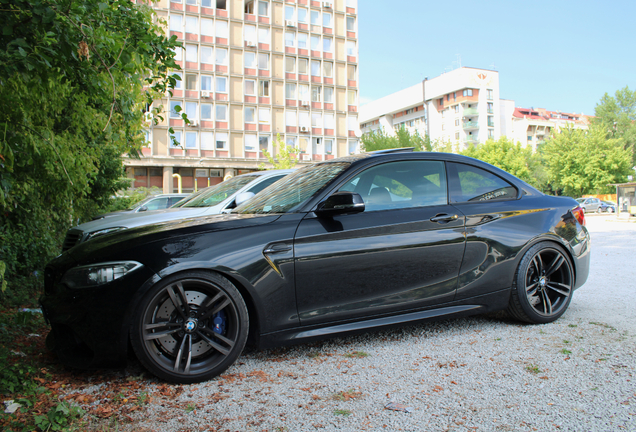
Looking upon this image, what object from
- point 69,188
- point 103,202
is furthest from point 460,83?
point 69,188

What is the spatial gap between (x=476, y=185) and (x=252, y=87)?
164ft

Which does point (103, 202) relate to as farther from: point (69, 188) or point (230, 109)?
point (230, 109)

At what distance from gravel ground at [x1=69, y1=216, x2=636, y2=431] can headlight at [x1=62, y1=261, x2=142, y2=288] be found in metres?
0.67

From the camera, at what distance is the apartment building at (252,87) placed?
4844 cm

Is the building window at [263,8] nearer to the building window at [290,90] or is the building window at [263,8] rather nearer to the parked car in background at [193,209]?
the building window at [290,90]

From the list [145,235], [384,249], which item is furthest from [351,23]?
[145,235]

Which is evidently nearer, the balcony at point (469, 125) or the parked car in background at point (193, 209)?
the parked car in background at point (193, 209)

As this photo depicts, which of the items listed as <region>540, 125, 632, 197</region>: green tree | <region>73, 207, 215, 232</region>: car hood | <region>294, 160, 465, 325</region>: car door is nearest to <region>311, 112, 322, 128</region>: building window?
<region>540, 125, 632, 197</region>: green tree

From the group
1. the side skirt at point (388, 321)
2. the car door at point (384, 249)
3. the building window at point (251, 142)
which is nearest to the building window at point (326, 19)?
the building window at point (251, 142)

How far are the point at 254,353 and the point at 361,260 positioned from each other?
1127mm

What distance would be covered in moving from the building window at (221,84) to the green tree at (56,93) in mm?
42725

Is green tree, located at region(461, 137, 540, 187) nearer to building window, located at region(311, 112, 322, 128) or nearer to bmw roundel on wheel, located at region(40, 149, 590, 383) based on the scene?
building window, located at region(311, 112, 322, 128)

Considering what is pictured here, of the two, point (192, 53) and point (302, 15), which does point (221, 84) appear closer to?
point (192, 53)

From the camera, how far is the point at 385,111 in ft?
325
